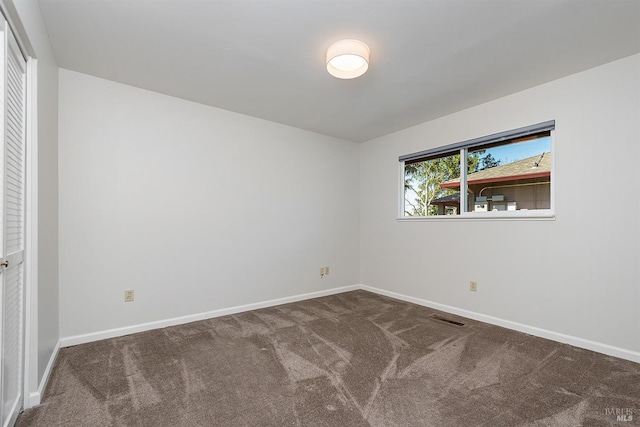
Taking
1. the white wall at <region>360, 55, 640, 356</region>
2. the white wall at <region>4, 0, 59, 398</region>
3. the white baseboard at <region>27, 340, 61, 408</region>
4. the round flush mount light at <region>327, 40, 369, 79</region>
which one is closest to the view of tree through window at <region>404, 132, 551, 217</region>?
the white wall at <region>360, 55, 640, 356</region>

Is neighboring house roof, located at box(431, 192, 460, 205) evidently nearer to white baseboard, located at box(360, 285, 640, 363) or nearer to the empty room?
the empty room

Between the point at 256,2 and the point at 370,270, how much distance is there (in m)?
3.65

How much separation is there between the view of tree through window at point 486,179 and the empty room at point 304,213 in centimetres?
2

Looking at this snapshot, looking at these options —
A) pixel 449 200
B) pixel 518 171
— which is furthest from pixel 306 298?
pixel 518 171

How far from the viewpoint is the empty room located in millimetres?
1729

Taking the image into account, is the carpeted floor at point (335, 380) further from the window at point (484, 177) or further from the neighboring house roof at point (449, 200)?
the neighboring house roof at point (449, 200)

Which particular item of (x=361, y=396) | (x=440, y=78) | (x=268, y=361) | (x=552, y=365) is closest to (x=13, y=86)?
(x=268, y=361)

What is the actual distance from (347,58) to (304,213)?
2.27 metres

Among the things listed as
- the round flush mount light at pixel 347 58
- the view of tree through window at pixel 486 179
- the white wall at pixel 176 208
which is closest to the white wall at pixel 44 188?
the white wall at pixel 176 208

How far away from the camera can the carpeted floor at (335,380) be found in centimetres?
162

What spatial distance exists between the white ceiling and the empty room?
0.06 feet

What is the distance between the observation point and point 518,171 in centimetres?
301

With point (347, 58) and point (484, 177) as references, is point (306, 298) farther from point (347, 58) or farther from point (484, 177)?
point (347, 58)

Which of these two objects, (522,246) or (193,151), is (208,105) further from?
(522,246)
